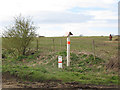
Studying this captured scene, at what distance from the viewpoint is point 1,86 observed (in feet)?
28.6

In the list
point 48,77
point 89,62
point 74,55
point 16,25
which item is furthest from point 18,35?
point 48,77

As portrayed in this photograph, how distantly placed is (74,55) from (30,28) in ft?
15.8

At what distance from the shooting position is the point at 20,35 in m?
16.6

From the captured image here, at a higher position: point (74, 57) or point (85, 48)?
point (85, 48)

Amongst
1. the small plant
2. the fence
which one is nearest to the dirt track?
the small plant

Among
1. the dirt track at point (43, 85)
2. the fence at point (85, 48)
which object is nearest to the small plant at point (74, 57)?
the fence at point (85, 48)

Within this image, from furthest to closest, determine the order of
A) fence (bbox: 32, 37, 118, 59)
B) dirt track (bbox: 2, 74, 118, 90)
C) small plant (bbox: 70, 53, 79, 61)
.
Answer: fence (bbox: 32, 37, 118, 59) → small plant (bbox: 70, 53, 79, 61) → dirt track (bbox: 2, 74, 118, 90)

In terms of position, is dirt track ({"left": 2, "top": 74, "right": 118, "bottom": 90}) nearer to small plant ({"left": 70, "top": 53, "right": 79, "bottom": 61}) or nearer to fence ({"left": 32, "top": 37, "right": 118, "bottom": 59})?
small plant ({"left": 70, "top": 53, "right": 79, "bottom": 61})

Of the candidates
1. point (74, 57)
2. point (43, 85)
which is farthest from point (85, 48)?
point (43, 85)

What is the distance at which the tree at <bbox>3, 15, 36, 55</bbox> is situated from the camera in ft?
54.2

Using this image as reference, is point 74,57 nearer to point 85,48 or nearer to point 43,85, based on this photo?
point 43,85

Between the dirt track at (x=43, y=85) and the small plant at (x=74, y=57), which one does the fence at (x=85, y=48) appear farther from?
the dirt track at (x=43, y=85)

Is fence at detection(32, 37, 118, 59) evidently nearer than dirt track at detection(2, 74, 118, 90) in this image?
No

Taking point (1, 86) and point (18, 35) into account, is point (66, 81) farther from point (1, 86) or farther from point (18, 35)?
point (18, 35)
